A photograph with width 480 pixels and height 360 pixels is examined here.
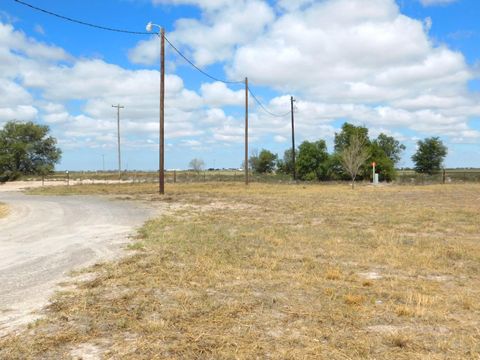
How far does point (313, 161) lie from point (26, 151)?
3634 centimetres

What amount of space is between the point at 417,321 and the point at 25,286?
16.5ft

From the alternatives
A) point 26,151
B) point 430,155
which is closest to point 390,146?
point 430,155

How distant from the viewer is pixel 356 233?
465 inches

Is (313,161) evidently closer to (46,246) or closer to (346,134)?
(346,134)

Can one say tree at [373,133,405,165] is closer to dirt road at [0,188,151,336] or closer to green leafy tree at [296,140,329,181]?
green leafy tree at [296,140,329,181]

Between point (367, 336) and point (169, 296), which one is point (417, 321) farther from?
point (169, 296)

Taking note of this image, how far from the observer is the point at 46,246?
380 inches

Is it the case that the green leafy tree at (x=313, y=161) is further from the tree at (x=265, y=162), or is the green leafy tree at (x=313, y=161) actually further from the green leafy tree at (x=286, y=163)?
the tree at (x=265, y=162)

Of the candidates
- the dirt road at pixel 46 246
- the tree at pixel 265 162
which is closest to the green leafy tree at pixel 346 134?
the tree at pixel 265 162

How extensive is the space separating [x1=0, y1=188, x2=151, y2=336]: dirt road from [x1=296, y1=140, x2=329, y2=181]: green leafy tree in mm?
39711

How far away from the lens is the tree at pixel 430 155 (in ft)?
267

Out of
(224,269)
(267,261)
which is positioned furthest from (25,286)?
(267,261)

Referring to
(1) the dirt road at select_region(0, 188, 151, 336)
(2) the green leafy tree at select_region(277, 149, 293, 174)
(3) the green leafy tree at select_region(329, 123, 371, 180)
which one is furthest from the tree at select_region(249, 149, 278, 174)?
(1) the dirt road at select_region(0, 188, 151, 336)

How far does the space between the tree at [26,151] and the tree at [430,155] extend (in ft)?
198
